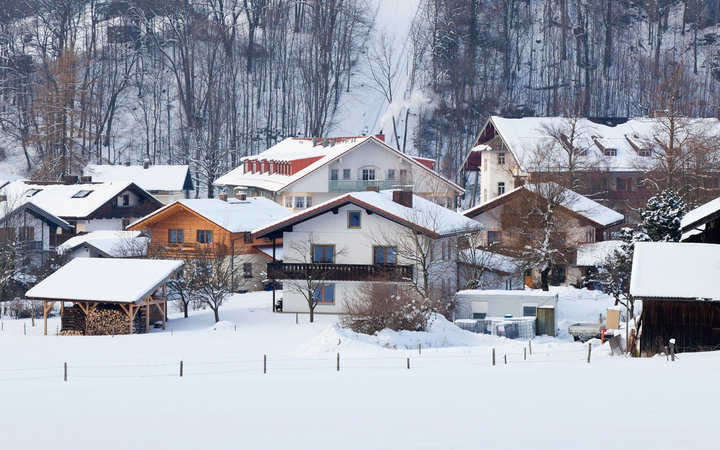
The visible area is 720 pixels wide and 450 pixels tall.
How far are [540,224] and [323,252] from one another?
1143cm

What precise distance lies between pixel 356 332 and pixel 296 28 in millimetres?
76099

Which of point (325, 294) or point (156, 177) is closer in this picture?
point (325, 294)

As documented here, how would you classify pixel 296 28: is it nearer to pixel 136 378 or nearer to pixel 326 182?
pixel 326 182

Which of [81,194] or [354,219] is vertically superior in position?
[81,194]

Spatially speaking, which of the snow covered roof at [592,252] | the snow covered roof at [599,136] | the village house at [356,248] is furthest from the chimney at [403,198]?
the snow covered roof at [599,136]

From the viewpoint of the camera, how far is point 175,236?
50.7 m

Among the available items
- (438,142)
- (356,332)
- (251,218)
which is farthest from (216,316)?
(438,142)

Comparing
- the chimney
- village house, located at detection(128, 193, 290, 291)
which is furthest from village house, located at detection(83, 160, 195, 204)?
the chimney

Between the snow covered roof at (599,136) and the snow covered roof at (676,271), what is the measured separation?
109ft

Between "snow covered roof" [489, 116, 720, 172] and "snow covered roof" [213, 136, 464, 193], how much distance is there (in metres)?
5.39

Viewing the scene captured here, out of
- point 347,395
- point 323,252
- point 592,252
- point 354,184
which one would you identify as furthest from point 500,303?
point 354,184

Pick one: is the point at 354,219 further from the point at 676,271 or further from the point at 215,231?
the point at 676,271

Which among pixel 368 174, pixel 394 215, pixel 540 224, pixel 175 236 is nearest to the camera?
pixel 394 215

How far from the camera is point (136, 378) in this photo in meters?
23.3
